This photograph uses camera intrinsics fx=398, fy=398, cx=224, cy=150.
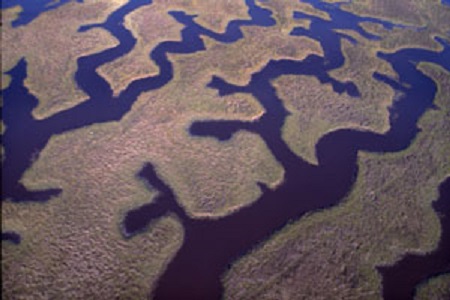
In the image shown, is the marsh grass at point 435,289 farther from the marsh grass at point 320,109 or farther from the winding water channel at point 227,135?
the marsh grass at point 320,109

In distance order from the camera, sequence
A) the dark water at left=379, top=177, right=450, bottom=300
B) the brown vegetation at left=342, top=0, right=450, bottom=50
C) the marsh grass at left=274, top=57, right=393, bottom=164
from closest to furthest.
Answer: the dark water at left=379, top=177, right=450, bottom=300 < the marsh grass at left=274, top=57, right=393, bottom=164 < the brown vegetation at left=342, top=0, right=450, bottom=50

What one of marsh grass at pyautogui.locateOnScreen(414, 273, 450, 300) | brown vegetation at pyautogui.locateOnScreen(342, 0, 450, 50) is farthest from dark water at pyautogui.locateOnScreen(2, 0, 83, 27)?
marsh grass at pyautogui.locateOnScreen(414, 273, 450, 300)

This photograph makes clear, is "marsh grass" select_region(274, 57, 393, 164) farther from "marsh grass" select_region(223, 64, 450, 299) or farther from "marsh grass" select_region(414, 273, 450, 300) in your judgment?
"marsh grass" select_region(414, 273, 450, 300)

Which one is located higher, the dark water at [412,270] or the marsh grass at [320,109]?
the marsh grass at [320,109]

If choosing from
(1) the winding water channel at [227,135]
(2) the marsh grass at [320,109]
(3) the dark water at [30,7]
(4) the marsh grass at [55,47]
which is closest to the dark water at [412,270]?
(1) the winding water channel at [227,135]

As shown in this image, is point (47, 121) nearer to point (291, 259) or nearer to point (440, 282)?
point (291, 259)

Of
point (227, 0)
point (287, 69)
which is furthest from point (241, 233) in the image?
point (227, 0)
